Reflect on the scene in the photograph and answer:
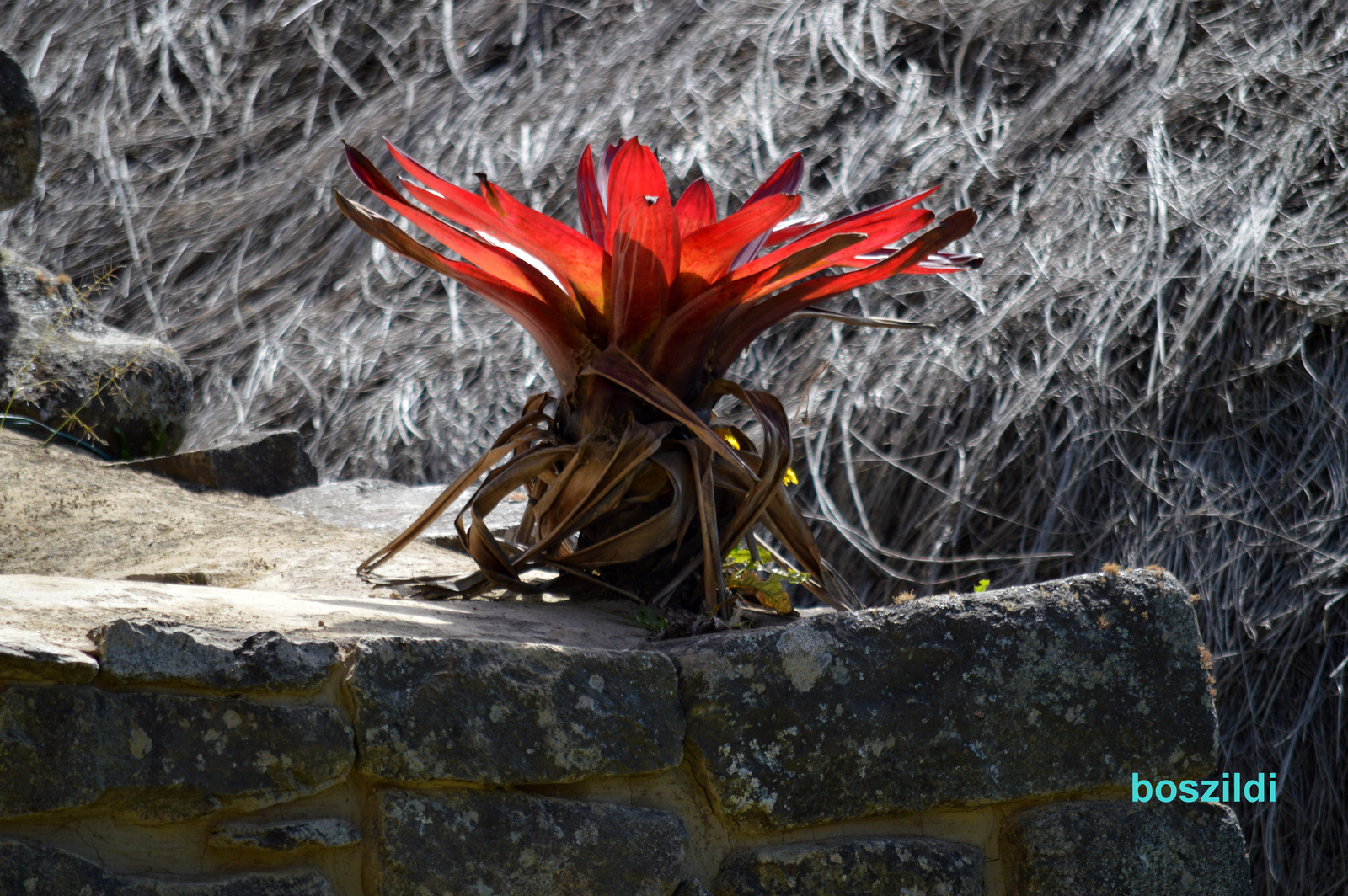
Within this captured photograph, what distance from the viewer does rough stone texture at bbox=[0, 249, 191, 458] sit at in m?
1.94

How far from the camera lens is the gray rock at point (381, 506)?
5.77 ft

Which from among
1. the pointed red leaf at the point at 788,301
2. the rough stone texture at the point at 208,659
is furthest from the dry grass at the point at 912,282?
the rough stone texture at the point at 208,659

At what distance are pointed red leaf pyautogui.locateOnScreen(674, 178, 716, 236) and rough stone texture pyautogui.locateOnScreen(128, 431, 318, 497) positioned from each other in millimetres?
1190

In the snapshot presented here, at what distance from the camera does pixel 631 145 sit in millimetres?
1064

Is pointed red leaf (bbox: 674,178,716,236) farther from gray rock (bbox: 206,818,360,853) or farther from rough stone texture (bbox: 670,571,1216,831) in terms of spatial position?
gray rock (bbox: 206,818,360,853)

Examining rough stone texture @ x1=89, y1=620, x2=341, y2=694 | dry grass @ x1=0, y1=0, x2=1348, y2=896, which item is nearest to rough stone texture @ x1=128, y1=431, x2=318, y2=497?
dry grass @ x1=0, y1=0, x2=1348, y2=896

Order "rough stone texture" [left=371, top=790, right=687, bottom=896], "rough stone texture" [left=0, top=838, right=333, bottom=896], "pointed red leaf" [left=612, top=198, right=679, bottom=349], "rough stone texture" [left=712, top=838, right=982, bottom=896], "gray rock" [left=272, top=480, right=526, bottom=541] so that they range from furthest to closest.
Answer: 1. "gray rock" [left=272, top=480, right=526, bottom=541]
2. "pointed red leaf" [left=612, top=198, right=679, bottom=349]
3. "rough stone texture" [left=712, top=838, right=982, bottom=896]
4. "rough stone texture" [left=371, top=790, right=687, bottom=896]
5. "rough stone texture" [left=0, top=838, right=333, bottom=896]

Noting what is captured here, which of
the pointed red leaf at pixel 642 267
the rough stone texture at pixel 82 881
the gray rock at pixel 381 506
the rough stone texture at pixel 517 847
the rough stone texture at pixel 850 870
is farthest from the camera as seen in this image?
the gray rock at pixel 381 506

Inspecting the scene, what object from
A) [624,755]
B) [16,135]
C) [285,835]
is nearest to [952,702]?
[624,755]

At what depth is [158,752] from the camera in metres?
0.71

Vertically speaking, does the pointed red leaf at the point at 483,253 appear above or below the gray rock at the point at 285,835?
above

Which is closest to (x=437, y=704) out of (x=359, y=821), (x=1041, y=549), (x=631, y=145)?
(x=359, y=821)

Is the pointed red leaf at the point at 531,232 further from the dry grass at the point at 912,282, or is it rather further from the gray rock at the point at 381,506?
the dry grass at the point at 912,282

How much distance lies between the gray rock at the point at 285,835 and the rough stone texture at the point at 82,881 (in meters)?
0.02
